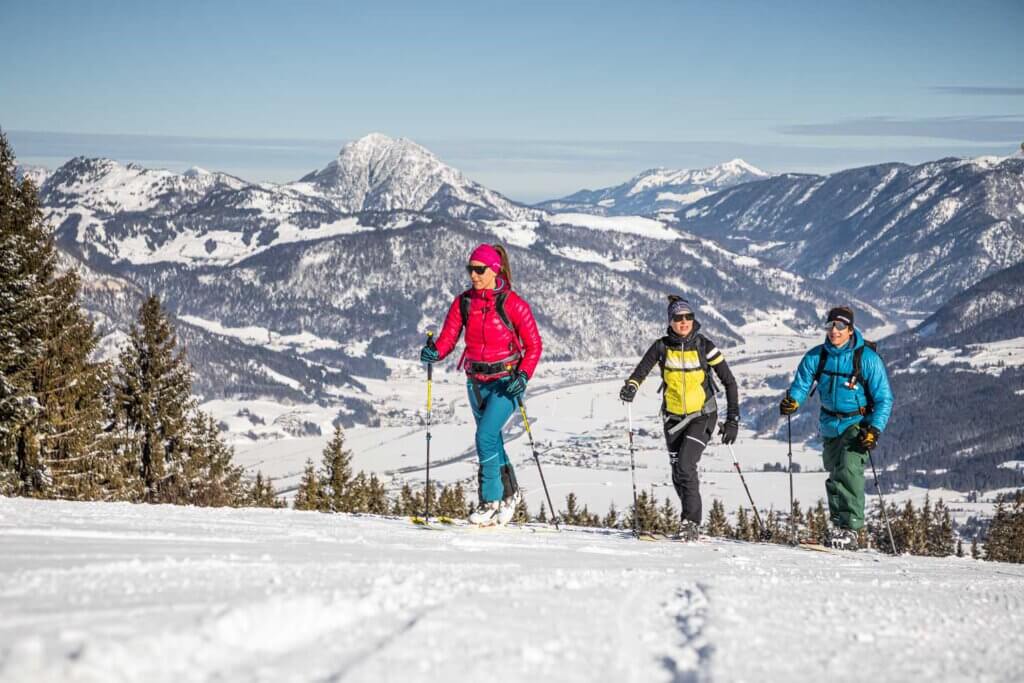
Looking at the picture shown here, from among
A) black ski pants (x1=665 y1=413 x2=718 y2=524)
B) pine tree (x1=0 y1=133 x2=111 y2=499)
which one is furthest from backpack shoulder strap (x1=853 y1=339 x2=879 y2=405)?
pine tree (x1=0 y1=133 x2=111 y2=499)

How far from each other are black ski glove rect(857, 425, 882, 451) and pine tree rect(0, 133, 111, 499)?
14.8m

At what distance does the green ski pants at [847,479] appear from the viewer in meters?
11.2

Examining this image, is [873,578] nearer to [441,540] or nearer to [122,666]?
[441,540]

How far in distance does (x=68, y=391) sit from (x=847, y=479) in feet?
55.5

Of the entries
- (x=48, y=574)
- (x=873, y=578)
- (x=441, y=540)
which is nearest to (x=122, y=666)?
(x=48, y=574)

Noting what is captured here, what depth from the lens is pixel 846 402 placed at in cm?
1120

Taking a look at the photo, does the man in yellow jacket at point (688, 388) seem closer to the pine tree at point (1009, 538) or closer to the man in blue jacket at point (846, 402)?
the man in blue jacket at point (846, 402)

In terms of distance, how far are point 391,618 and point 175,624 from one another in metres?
0.93

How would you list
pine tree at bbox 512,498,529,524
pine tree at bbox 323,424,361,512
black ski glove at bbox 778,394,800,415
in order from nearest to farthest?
1. black ski glove at bbox 778,394,800,415
2. pine tree at bbox 512,498,529,524
3. pine tree at bbox 323,424,361,512

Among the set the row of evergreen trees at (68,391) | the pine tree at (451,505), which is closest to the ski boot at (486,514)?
the row of evergreen trees at (68,391)

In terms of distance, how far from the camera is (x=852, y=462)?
11.2 metres

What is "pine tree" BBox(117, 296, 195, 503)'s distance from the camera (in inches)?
1075

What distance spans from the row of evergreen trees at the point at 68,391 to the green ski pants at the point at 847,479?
14216 millimetres

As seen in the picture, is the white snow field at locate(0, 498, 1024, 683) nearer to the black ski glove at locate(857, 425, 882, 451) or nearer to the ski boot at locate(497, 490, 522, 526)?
the ski boot at locate(497, 490, 522, 526)
